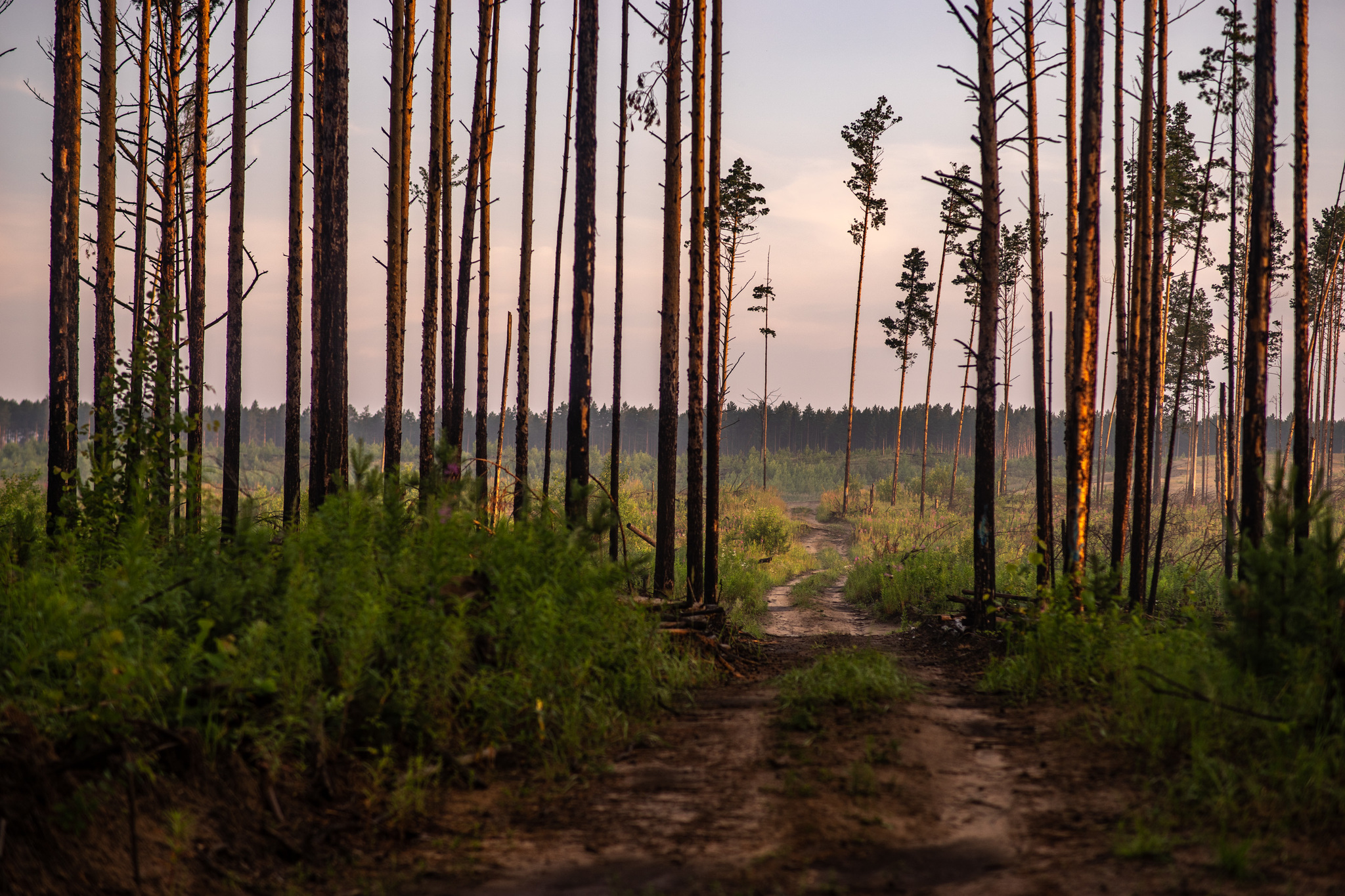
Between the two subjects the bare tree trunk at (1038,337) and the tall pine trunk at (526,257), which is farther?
the tall pine trunk at (526,257)

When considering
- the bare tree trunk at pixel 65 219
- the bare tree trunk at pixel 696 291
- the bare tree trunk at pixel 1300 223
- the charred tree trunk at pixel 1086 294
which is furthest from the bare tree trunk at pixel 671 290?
the bare tree trunk at pixel 65 219

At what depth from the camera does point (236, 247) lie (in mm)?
13344

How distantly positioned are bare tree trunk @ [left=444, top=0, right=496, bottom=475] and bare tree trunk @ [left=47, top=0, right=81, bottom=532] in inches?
216

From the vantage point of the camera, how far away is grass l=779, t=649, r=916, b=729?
565 cm

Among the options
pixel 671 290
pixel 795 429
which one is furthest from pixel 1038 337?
pixel 795 429

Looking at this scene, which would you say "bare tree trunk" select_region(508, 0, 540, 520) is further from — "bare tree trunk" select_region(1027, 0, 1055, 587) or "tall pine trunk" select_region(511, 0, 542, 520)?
"bare tree trunk" select_region(1027, 0, 1055, 587)

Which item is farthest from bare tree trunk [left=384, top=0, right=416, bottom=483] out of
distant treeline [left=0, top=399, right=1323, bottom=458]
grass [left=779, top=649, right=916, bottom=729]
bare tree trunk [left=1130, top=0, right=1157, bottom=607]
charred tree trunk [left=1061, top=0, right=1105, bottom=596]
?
distant treeline [left=0, top=399, right=1323, bottom=458]

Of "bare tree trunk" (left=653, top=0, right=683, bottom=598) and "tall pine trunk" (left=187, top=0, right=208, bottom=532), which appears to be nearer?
"bare tree trunk" (left=653, top=0, right=683, bottom=598)

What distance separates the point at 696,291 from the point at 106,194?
9.20 meters

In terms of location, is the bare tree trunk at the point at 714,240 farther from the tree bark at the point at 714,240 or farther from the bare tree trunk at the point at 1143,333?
the bare tree trunk at the point at 1143,333

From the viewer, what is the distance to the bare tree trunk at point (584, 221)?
973 centimetres

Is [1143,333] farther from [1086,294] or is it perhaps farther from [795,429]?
[795,429]

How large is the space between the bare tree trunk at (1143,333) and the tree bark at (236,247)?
45.6 feet

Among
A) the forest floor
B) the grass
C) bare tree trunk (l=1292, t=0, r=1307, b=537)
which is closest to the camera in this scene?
the forest floor
